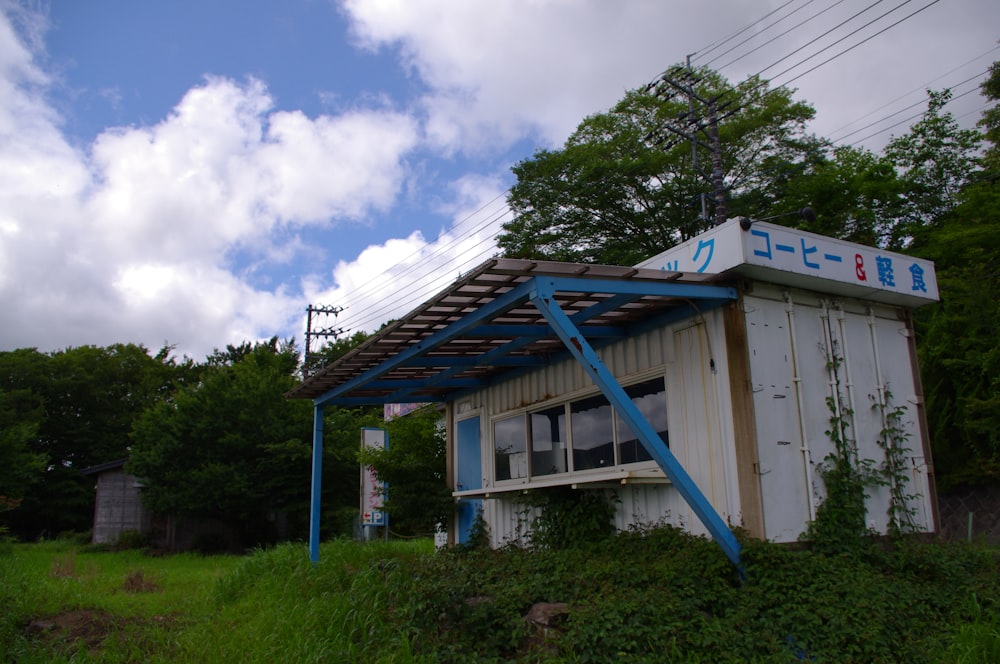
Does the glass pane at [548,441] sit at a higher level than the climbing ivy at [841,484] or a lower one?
higher

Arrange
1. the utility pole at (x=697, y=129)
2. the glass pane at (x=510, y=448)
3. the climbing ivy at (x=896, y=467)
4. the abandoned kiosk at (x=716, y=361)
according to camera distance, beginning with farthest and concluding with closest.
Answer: the utility pole at (x=697, y=129)
the glass pane at (x=510, y=448)
the climbing ivy at (x=896, y=467)
the abandoned kiosk at (x=716, y=361)

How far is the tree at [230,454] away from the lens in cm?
2036

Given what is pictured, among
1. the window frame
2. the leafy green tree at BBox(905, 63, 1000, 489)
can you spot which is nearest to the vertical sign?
the window frame

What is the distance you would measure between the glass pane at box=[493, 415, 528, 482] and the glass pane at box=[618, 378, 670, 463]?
2018mm

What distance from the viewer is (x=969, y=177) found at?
64.6ft

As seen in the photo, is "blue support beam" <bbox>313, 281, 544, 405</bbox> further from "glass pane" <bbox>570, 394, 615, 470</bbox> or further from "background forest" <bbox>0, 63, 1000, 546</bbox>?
"background forest" <bbox>0, 63, 1000, 546</bbox>

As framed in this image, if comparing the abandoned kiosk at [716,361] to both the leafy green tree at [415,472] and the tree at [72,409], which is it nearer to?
the leafy green tree at [415,472]

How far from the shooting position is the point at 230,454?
21344mm

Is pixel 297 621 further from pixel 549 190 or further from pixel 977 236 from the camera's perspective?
pixel 549 190

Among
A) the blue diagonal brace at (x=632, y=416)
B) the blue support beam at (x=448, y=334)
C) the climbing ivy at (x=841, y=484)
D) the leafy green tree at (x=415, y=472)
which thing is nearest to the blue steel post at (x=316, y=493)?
the blue support beam at (x=448, y=334)

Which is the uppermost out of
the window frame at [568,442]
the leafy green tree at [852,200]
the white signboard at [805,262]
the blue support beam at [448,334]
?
the leafy green tree at [852,200]

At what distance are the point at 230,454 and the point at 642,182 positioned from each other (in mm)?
14728

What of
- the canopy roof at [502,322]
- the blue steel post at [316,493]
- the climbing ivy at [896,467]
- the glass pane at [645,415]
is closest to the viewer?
the canopy roof at [502,322]

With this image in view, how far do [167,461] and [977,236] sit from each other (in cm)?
2004
